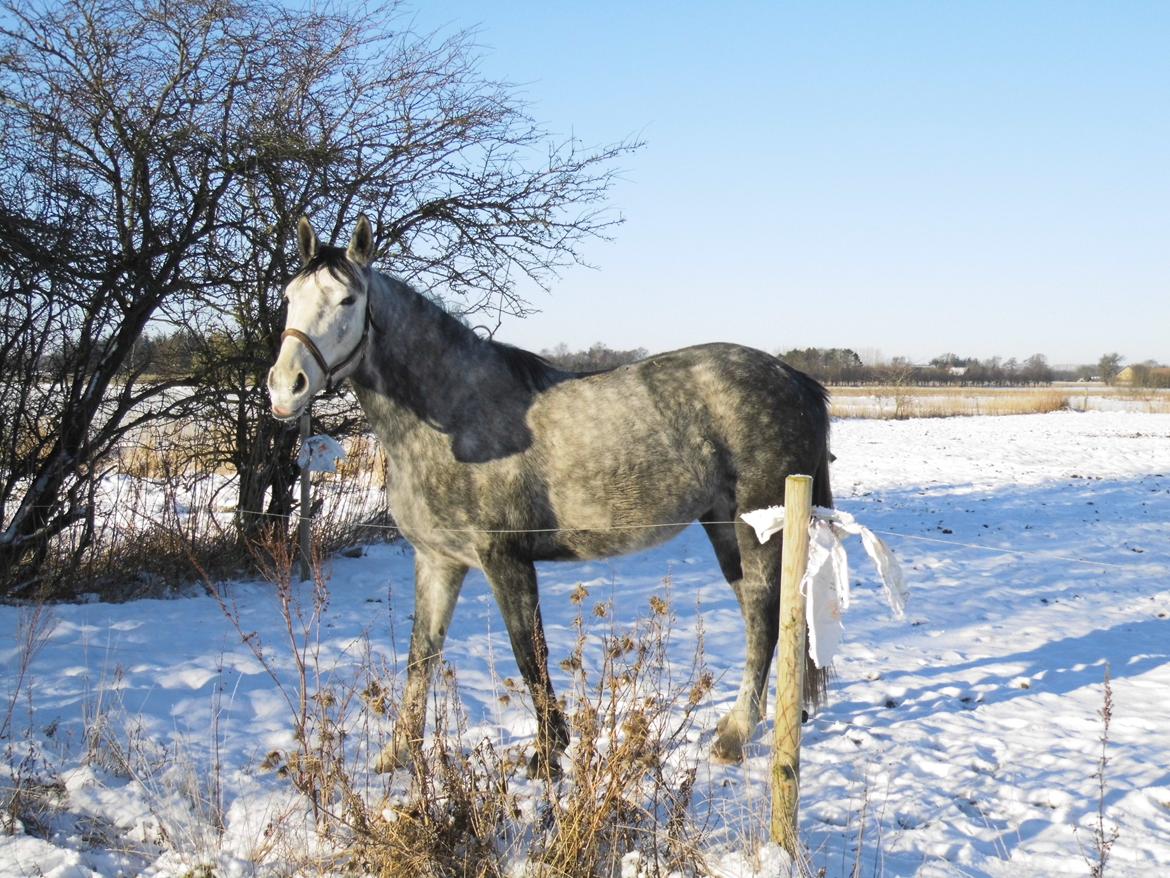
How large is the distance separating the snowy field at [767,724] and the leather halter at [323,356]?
1.26m

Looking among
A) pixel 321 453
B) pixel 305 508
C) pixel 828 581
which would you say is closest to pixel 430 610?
pixel 828 581

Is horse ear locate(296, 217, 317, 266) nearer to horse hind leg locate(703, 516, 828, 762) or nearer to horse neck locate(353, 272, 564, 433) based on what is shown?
horse neck locate(353, 272, 564, 433)

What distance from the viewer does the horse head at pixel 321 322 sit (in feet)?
11.0

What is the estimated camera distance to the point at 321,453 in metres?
6.43

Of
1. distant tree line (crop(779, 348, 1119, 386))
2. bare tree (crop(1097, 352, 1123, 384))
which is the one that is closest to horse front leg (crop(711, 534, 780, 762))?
distant tree line (crop(779, 348, 1119, 386))

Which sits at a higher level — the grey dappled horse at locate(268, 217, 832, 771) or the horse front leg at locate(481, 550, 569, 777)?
the grey dappled horse at locate(268, 217, 832, 771)

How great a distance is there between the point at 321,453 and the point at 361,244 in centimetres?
306

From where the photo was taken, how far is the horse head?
11.0ft

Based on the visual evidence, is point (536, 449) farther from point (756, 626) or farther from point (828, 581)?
point (828, 581)

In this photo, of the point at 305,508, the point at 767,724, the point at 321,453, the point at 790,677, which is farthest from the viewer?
the point at 305,508

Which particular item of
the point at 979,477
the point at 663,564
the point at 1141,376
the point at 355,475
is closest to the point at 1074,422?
the point at 979,477

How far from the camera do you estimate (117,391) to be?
22.6 ft

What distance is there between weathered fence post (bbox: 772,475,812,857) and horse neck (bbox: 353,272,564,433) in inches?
64.9

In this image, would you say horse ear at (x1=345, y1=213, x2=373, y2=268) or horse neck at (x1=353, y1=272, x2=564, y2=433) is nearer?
horse ear at (x1=345, y1=213, x2=373, y2=268)
